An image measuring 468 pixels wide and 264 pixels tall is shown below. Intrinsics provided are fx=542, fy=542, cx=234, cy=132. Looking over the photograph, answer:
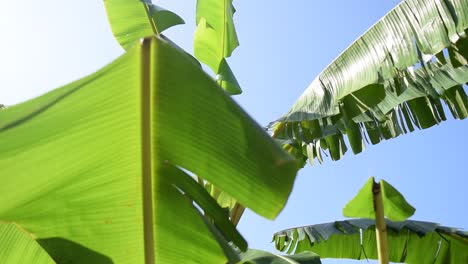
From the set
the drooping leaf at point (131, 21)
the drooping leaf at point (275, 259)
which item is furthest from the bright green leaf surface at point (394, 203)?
the drooping leaf at point (131, 21)

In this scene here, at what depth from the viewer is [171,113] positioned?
3.30 feet

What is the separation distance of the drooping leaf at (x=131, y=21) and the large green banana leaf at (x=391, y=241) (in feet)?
4.37

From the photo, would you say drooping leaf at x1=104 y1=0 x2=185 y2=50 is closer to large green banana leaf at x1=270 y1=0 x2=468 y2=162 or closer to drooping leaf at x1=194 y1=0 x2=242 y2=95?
drooping leaf at x1=194 y1=0 x2=242 y2=95

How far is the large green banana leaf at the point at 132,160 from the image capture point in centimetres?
91

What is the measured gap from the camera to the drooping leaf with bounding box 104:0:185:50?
2.79 metres

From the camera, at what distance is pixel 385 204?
5.74ft

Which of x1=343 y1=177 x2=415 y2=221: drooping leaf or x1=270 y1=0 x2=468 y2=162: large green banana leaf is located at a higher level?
x1=270 y1=0 x2=468 y2=162: large green banana leaf

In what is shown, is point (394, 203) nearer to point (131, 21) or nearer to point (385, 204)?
point (385, 204)

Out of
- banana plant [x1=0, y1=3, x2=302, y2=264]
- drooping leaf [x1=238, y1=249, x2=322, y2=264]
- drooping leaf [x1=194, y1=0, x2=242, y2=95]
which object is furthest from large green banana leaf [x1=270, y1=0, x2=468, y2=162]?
banana plant [x1=0, y1=3, x2=302, y2=264]

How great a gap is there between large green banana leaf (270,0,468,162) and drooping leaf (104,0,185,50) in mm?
810

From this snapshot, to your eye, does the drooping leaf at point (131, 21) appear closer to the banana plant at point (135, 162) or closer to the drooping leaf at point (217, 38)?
the drooping leaf at point (217, 38)

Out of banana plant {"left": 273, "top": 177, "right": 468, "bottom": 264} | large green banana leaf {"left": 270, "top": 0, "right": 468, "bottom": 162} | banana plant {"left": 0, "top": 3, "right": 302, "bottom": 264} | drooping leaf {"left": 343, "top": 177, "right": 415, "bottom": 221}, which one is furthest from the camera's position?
banana plant {"left": 273, "top": 177, "right": 468, "bottom": 264}

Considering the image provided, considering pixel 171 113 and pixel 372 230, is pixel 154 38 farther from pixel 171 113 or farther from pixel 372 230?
pixel 372 230

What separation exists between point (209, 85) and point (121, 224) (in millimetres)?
458
